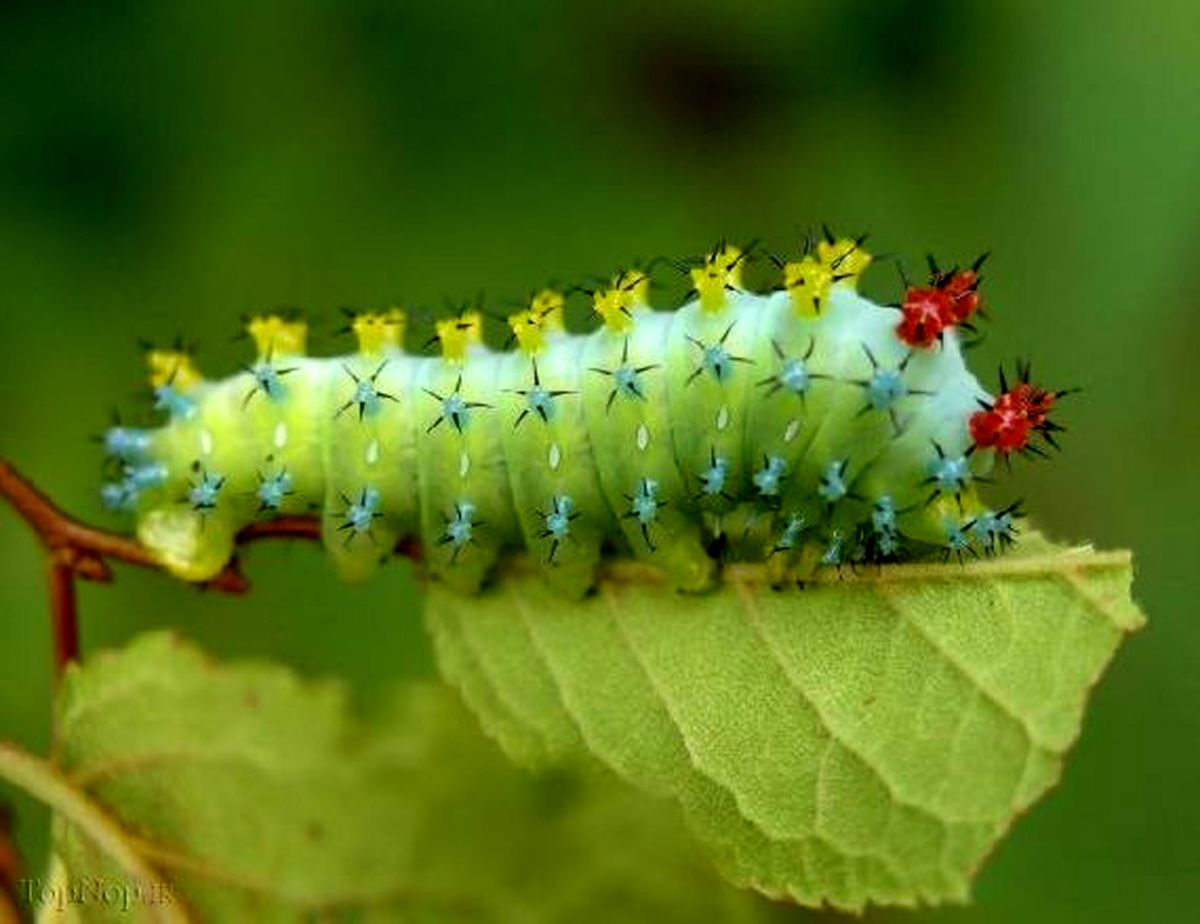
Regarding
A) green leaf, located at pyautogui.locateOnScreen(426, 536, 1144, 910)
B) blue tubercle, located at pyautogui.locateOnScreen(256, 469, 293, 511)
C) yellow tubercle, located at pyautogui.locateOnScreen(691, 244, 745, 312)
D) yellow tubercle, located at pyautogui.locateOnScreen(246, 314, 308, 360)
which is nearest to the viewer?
green leaf, located at pyautogui.locateOnScreen(426, 536, 1144, 910)

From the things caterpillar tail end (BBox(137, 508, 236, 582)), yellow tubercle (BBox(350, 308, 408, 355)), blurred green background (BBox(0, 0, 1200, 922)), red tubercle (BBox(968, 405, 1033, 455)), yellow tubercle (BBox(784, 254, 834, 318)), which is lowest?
red tubercle (BBox(968, 405, 1033, 455))

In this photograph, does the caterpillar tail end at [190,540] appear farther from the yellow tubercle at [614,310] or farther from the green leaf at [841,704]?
the yellow tubercle at [614,310]

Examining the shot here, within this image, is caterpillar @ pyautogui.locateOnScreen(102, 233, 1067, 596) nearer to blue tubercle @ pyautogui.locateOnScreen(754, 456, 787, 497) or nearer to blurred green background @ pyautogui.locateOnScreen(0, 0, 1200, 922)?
blue tubercle @ pyautogui.locateOnScreen(754, 456, 787, 497)

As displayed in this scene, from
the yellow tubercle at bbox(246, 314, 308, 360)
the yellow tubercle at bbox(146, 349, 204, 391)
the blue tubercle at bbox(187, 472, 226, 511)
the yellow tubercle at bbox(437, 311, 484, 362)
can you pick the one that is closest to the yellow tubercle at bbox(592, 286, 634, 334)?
the yellow tubercle at bbox(437, 311, 484, 362)

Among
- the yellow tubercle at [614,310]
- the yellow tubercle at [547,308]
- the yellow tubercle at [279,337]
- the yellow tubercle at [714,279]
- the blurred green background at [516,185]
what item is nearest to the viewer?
the yellow tubercle at [714,279]

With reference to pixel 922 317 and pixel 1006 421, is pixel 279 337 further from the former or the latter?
pixel 1006 421

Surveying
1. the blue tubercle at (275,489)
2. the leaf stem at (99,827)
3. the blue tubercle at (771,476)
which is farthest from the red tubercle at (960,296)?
the leaf stem at (99,827)
